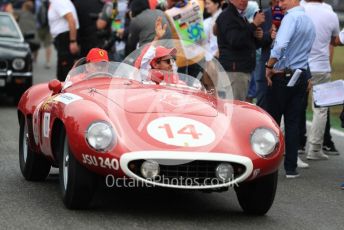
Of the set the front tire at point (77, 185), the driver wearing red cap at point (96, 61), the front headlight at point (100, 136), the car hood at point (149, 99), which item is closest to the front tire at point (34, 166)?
the driver wearing red cap at point (96, 61)

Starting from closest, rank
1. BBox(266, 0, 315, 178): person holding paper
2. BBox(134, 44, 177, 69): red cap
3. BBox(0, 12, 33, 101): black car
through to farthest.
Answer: BBox(134, 44, 177, 69): red cap < BBox(266, 0, 315, 178): person holding paper < BBox(0, 12, 33, 101): black car

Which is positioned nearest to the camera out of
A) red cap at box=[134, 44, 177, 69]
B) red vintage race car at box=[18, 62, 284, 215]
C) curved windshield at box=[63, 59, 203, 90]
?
red vintage race car at box=[18, 62, 284, 215]

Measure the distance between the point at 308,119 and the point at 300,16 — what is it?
5.90m

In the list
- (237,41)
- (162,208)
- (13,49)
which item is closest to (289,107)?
(237,41)

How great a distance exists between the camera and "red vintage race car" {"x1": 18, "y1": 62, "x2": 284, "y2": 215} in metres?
6.86

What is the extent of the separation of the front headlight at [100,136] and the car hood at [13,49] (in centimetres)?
923

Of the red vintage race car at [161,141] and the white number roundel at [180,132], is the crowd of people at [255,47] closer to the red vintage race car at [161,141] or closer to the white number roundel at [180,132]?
the red vintage race car at [161,141]

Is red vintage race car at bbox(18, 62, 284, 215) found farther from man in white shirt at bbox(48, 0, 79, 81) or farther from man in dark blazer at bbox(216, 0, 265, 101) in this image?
man in white shirt at bbox(48, 0, 79, 81)

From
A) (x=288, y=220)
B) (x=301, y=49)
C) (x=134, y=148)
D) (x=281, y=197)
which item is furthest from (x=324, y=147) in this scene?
(x=134, y=148)

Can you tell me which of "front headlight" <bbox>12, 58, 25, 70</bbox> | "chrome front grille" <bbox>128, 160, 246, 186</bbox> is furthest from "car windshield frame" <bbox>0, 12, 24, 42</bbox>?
"chrome front grille" <bbox>128, 160, 246, 186</bbox>

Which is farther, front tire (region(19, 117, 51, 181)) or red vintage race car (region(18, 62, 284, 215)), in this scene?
front tire (region(19, 117, 51, 181))

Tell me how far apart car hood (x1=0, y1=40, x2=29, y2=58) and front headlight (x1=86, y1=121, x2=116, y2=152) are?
9226mm

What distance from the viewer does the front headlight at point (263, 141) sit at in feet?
23.4

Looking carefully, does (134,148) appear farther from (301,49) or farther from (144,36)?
(144,36)
